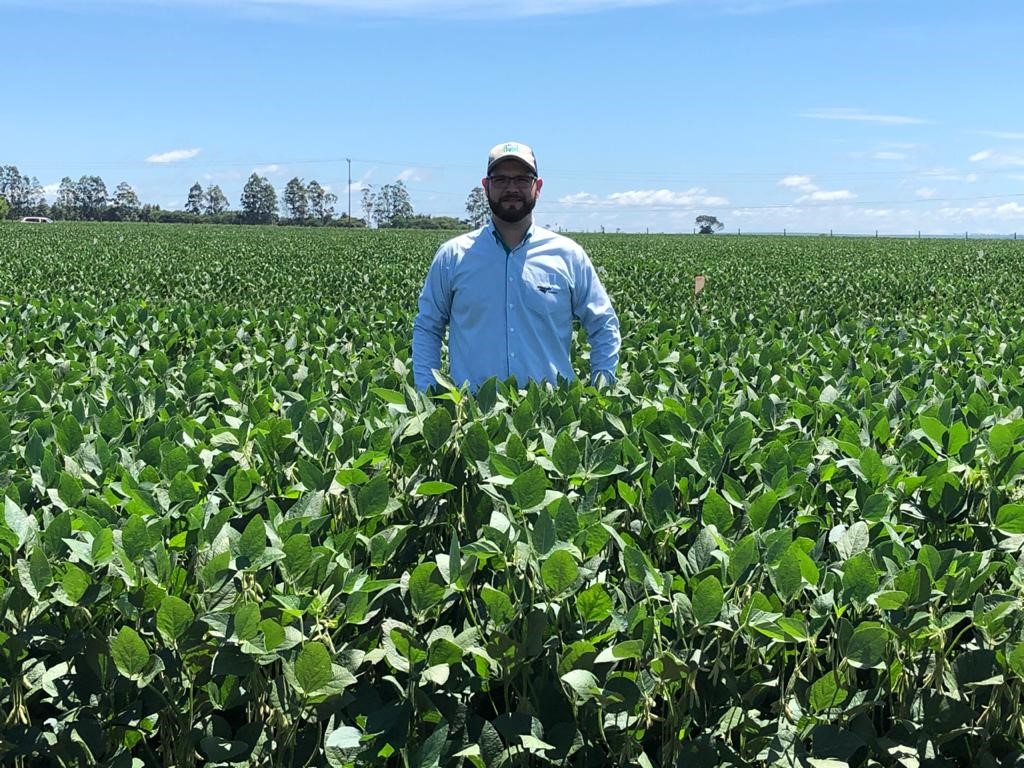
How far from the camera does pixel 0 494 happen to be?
2.37 metres

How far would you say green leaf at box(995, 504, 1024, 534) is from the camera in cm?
217

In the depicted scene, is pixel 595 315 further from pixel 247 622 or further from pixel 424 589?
pixel 247 622

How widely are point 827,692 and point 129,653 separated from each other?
1.39m

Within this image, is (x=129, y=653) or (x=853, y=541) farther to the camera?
(x=853, y=541)

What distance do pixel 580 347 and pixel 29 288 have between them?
12983 millimetres

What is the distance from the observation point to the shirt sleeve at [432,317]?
4.54 metres

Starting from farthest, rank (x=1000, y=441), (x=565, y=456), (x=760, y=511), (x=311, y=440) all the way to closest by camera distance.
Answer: (x=311, y=440) → (x=1000, y=441) → (x=565, y=456) → (x=760, y=511)

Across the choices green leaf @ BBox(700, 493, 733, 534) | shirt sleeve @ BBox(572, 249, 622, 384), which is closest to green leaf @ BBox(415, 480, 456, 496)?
green leaf @ BBox(700, 493, 733, 534)

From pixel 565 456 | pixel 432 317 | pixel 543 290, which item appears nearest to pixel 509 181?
pixel 543 290

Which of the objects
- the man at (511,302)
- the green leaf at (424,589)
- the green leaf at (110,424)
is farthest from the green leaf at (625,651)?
the man at (511,302)

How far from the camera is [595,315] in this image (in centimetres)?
466

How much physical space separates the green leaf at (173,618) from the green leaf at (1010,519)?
6.26 feet

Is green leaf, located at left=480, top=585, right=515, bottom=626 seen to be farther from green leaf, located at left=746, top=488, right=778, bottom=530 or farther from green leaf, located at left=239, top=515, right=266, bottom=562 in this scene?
green leaf, located at left=746, top=488, right=778, bottom=530

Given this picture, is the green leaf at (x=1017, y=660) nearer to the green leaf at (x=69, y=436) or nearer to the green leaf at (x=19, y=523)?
the green leaf at (x=19, y=523)
